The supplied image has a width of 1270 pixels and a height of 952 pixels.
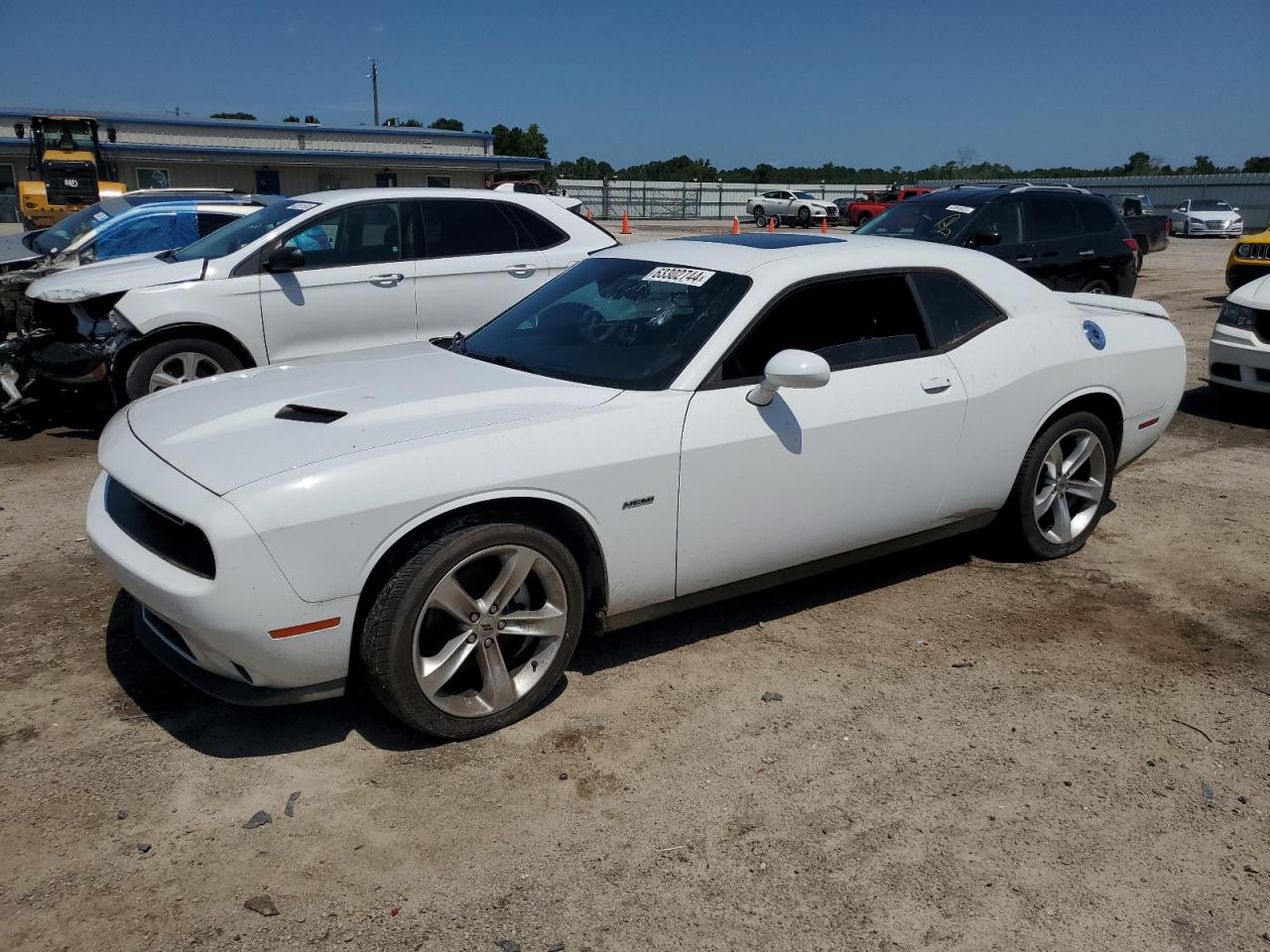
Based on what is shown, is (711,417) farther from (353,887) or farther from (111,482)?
(111,482)

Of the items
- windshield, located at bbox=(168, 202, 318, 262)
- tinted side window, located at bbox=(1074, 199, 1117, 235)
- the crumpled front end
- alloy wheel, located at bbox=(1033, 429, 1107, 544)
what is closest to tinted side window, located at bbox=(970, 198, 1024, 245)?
tinted side window, located at bbox=(1074, 199, 1117, 235)

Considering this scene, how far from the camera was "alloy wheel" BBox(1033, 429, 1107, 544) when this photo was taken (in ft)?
15.8

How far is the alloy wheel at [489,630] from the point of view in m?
3.21

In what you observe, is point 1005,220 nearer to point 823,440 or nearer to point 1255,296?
point 1255,296

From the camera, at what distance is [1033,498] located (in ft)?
15.5

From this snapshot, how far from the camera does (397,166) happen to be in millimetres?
44062

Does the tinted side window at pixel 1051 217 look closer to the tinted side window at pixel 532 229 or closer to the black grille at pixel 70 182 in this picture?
the tinted side window at pixel 532 229

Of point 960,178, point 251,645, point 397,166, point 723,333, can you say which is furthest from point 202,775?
point 960,178

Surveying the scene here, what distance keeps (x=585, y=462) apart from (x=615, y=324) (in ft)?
3.11

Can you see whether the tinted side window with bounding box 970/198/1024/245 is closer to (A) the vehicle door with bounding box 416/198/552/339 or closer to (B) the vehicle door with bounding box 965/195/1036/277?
(B) the vehicle door with bounding box 965/195/1036/277

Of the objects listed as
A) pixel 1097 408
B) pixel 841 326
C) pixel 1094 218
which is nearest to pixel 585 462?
pixel 841 326

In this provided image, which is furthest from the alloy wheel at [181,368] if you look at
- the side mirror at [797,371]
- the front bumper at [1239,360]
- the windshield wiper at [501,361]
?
the front bumper at [1239,360]

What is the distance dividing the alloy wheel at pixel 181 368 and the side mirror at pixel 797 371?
472cm

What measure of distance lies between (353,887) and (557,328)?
7.74 feet
